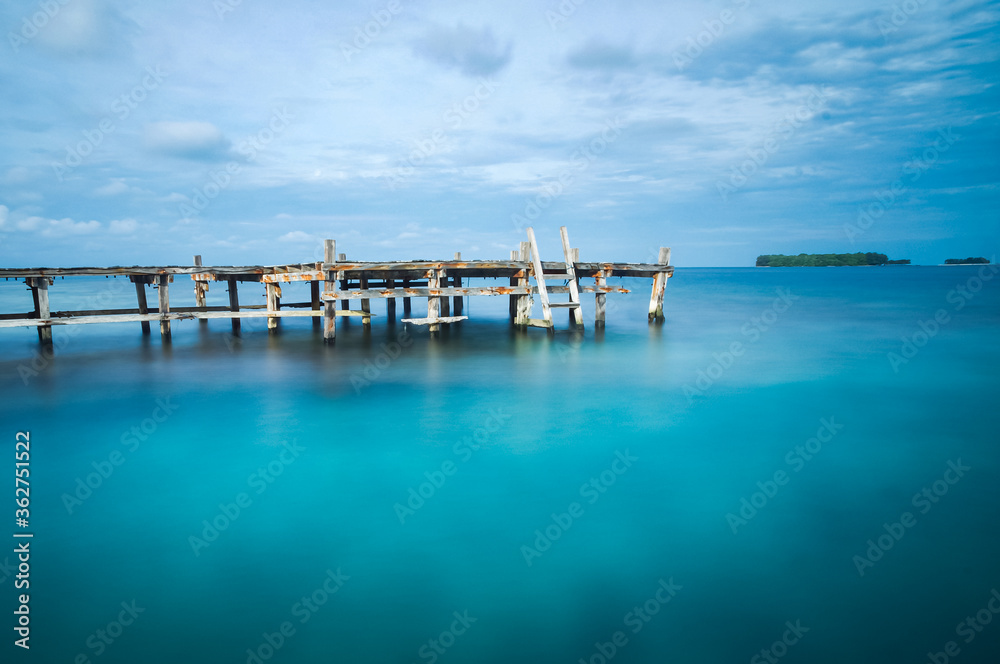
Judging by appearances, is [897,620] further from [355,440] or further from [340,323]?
[340,323]

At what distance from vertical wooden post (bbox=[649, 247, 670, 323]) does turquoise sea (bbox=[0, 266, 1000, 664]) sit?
9285 millimetres

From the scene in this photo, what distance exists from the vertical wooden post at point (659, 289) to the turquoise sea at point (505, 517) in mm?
9285

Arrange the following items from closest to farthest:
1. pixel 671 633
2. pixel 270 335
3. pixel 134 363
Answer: pixel 671 633, pixel 134 363, pixel 270 335

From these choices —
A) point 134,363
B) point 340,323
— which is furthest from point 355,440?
point 340,323

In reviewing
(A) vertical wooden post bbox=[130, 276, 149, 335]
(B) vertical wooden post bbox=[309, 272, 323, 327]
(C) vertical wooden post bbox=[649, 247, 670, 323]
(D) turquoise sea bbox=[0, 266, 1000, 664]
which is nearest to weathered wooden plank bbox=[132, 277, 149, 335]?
(A) vertical wooden post bbox=[130, 276, 149, 335]

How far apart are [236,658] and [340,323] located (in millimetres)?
21540

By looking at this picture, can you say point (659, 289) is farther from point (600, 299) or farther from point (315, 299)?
point (315, 299)

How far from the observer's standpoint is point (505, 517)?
6488 millimetres

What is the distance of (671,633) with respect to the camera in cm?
450

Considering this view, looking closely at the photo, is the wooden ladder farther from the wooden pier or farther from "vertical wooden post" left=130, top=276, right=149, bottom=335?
"vertical wooden post" left=130, top=276, right=149, bottom=335

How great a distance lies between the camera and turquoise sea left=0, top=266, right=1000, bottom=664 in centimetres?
445

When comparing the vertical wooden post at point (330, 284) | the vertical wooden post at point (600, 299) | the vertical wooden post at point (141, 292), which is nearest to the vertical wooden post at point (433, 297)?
the vertical wooden post at point (330, 284)

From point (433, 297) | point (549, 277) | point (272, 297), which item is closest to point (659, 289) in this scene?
point (549, 277)

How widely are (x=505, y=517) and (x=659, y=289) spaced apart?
19.3 meters
